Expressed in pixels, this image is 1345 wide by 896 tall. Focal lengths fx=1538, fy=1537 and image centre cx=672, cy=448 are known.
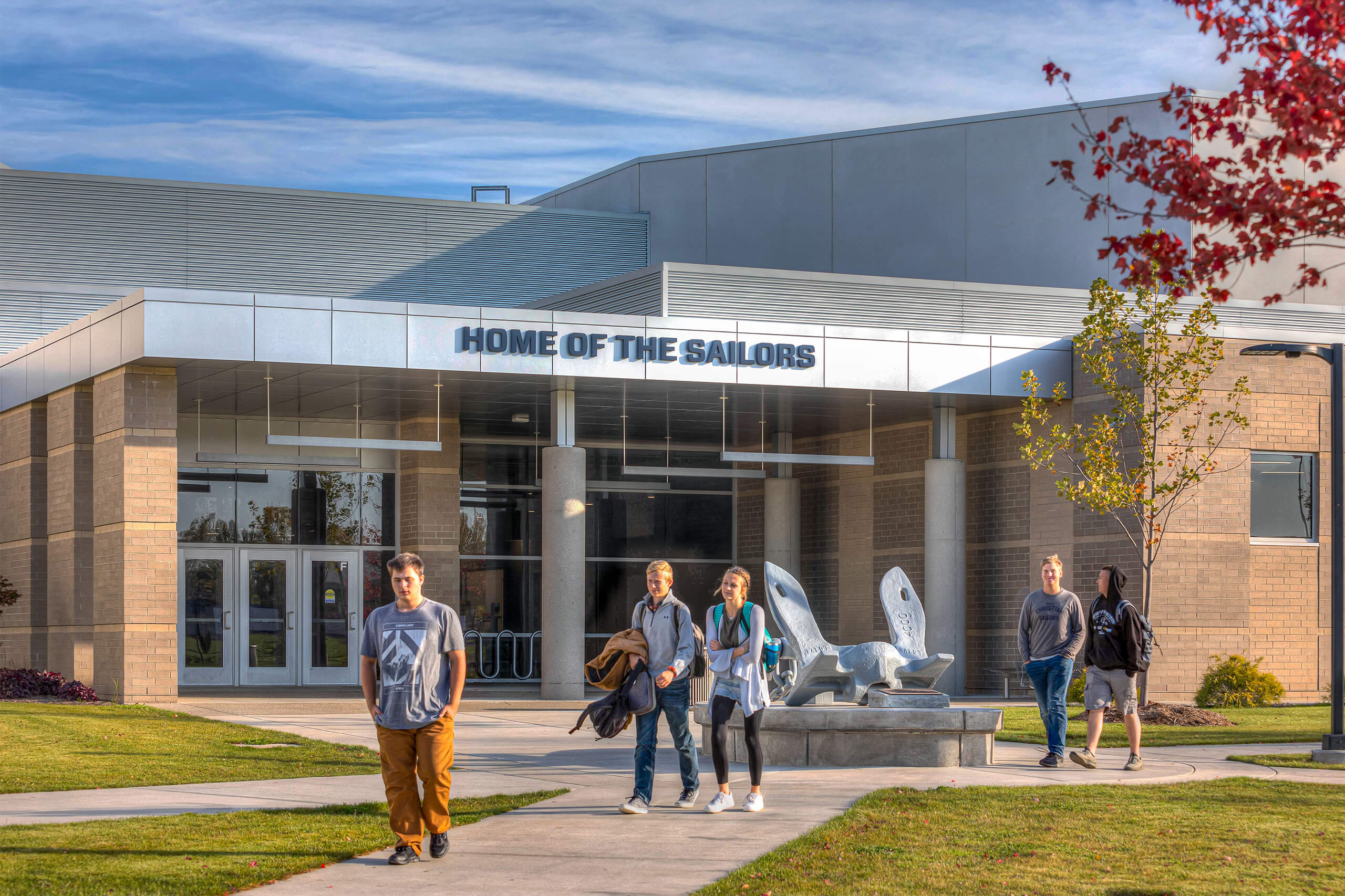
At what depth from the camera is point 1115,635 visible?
13.3m

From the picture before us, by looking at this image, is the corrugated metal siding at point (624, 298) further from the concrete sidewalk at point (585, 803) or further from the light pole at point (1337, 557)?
the light pole at point (1337, 557)

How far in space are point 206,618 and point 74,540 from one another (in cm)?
502

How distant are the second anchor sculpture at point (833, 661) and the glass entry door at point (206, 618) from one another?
15.0m

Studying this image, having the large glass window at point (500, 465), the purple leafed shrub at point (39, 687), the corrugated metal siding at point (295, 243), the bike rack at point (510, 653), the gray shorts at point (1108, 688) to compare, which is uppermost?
the corrugated metal siding at point (295, 243)

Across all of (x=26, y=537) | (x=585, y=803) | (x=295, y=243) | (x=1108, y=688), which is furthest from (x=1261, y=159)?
(x=295, y=243)

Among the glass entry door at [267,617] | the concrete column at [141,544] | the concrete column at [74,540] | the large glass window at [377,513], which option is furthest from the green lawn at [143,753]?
the large glass window at [377,513]

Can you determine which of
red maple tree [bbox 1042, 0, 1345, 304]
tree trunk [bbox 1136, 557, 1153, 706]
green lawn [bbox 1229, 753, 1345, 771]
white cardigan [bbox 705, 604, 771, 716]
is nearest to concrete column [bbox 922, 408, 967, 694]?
tree trunk [bbox 1136, 557, 1153, 706]

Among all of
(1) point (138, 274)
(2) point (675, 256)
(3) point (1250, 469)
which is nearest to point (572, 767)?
(3) point (1250, 469)

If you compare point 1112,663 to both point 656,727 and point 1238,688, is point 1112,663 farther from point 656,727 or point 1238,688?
point 1238,688

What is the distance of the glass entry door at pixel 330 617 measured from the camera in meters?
27.6

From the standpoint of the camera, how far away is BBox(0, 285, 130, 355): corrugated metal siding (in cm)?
2731

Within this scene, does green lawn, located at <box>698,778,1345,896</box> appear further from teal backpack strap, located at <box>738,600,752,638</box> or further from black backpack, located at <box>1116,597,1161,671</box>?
black backpack, located at <box>1116,597,1161,671</box>

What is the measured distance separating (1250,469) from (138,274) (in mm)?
21368

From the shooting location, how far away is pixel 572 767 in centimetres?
1351
